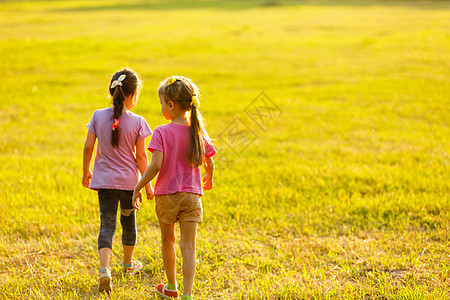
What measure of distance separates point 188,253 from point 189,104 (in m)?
1.24

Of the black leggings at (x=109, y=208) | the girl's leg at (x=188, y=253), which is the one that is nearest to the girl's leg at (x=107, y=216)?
the black leggings at (x=109, y=208)

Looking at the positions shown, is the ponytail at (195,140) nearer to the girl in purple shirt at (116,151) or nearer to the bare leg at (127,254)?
the girl in purple shirt at (116,151)

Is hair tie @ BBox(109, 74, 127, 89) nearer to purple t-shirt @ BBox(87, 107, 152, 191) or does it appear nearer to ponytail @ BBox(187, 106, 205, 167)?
purple t-shirt @ BBox(87, 107, 152, 191)

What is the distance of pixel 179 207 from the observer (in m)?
3.71

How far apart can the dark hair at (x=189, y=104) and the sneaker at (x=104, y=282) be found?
127 cm

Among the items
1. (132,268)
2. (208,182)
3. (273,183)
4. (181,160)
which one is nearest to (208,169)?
(208,182)

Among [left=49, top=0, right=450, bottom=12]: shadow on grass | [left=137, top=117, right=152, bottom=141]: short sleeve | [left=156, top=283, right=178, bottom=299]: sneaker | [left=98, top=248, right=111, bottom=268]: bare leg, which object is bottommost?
[left=156, top=283, right=178, bottom=299]: sneaker

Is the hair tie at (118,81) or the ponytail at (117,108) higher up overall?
the hair tie at (118,81)

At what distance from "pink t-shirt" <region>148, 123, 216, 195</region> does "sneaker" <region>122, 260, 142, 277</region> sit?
114cm

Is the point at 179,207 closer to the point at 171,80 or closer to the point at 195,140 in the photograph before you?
the point at 195,140

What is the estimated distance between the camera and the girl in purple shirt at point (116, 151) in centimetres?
408

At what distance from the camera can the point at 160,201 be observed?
3754 mm

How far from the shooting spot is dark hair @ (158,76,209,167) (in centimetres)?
361

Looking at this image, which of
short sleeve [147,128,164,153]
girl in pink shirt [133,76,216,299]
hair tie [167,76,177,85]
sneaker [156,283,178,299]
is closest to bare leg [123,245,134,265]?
sneaker [156,283,178,299]
